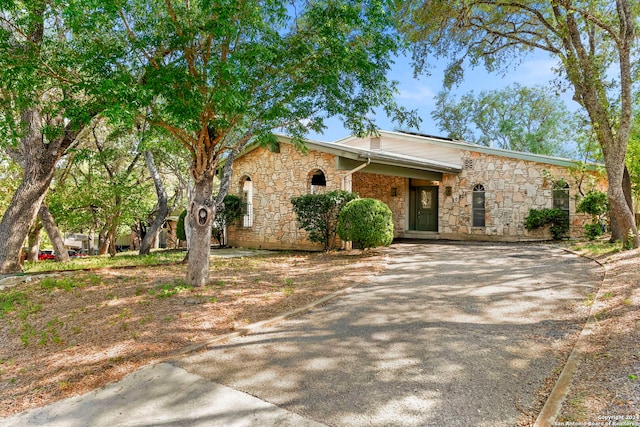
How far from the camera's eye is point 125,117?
4277mm

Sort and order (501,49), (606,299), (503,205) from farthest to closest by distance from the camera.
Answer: (503,205), (501,49), (606,299)

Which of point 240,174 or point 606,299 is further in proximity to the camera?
point 240,174

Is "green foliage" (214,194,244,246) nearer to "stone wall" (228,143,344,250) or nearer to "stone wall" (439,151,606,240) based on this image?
"stone wall" (228,143,344,250)

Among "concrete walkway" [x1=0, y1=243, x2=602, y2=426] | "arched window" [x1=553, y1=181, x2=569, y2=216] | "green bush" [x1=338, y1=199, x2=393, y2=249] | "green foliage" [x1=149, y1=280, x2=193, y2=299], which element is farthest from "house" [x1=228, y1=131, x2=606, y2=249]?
"concrete walkway" [x1=0, y1=243, x2=602, y2=426]

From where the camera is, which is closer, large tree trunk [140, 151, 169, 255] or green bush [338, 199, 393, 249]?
green bush [338, 199, 393, 249]

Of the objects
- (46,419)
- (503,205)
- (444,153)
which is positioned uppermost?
(444,153)

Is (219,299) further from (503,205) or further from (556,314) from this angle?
(503,205)

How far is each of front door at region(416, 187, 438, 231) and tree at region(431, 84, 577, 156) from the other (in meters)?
15.4

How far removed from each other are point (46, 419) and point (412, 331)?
329 centimetres

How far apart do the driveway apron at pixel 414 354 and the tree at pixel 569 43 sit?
412 centimetres

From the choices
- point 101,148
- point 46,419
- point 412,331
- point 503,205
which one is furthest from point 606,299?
point 101,148

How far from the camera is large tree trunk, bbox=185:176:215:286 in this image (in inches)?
240

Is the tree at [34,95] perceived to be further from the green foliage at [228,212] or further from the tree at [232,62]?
the green foliage at [228,212]

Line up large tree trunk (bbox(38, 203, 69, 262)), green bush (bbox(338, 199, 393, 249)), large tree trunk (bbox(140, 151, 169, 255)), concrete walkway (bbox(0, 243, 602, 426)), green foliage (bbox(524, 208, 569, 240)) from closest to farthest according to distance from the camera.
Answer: concrete walkway (bbox(0, 243, 602, 426)) < green bush (bbox(338, 199, 393, 249)) < large tree trunk (bbox(140, 151, 169, 255)) < large tree trunk (bbox(38, 203, 69, 262)) < green foliage (bbox(524, 208, 569, 240))
